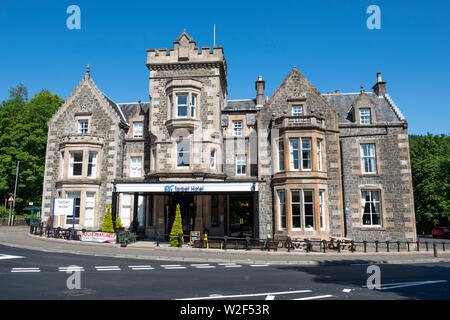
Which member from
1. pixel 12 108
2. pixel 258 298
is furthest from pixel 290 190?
pixel 12 108

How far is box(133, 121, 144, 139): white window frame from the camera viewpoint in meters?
29.3

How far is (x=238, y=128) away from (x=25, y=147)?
33.0m

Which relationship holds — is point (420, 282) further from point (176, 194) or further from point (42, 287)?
point (176, 194)

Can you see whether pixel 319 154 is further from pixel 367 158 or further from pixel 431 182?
pixel 431 182

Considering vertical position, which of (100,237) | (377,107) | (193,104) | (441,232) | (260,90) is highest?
(260,90)

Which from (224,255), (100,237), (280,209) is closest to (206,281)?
(224,255)

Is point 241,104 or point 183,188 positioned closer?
point 183,188

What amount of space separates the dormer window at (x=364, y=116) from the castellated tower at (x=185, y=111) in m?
12.0

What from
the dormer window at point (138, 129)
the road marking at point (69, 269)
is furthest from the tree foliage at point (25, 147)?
the road marking at point (69, 269)

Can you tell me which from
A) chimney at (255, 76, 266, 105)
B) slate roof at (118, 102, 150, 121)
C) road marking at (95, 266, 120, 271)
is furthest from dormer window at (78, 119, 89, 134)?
road marking at (95, 266, 120, 271)

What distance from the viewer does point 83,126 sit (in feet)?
92.5

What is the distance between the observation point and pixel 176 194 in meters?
24.9

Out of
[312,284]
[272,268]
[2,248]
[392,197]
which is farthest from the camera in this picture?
[392,197]

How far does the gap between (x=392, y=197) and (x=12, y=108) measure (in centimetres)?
5291
